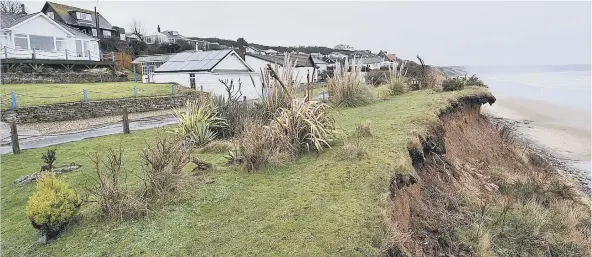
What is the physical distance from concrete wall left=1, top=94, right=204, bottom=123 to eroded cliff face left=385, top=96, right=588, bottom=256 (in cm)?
1051

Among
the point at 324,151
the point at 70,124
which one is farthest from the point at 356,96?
the point at 70,124

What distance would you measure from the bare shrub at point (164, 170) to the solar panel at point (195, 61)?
22.9m

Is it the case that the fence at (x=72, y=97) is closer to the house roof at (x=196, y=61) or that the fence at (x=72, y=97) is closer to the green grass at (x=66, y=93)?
the green grass at (x=66, y=93)

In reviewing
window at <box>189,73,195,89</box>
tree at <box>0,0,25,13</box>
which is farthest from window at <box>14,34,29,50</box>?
tree at <box>0,0,25,13</box>

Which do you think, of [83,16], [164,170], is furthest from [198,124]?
[83,16]

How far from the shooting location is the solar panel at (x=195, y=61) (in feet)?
92.3

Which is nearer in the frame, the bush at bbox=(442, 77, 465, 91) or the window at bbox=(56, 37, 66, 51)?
the bush at bbox=(442, 77, 465, 91)

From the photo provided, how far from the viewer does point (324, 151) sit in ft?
21.6

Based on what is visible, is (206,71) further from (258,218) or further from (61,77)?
(258,218)

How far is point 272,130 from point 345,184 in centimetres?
181

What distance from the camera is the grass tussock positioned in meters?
12.8

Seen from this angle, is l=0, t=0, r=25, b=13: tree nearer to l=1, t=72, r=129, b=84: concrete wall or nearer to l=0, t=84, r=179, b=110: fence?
l=1, t=72, r=129, b=84: concrete wall

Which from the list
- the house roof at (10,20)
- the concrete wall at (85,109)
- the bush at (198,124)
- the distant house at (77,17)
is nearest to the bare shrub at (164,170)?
the bush at (198,124)

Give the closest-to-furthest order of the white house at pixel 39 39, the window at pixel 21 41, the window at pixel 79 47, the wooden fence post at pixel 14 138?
the wooden fence post at pixel 14 138 → the white house at pixel 39 39 → the window at pixel 21 41 → the window at pixel 79 47
